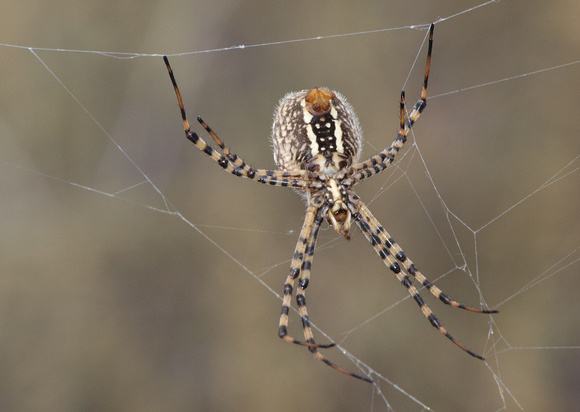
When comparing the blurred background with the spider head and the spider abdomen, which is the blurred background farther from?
the spider abdomen

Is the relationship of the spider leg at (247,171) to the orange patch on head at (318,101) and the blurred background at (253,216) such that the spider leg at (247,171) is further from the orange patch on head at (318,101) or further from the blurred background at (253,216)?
the blurred background at (253,216)

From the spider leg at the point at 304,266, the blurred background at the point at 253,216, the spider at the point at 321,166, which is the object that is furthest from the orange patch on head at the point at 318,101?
the blurred background at the point at 253,216

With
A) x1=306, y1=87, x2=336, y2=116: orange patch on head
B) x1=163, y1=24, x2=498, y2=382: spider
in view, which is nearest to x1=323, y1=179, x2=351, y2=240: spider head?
x1=163, y1=24, x2=498, y2=382: spider

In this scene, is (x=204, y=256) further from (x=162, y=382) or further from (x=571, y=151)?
(x=571, y=151)

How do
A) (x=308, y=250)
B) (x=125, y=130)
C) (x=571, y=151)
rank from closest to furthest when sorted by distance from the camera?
(x=308, y=250), (x=571, y=151), (x=125, y=130)

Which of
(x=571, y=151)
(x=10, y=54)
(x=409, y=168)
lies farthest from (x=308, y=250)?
(x=10, y=54)
